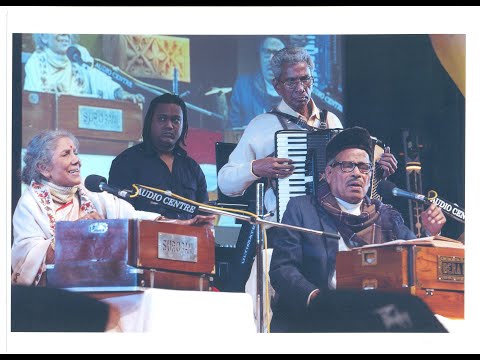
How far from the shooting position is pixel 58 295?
26.0 ft

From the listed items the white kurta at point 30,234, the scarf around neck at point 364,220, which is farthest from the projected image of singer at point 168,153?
the scarf around neck at point 364,220

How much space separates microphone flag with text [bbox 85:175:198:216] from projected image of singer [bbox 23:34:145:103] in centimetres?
56

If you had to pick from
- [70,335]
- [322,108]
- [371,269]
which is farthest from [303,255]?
[70,335]

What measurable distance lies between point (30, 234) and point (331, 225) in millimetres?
1928

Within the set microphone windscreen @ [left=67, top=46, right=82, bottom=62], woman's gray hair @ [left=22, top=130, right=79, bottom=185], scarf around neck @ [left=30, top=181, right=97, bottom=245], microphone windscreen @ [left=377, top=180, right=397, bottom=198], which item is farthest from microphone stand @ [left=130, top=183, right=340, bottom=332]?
microphone windscreen @ [left=67, top=46, right=82, bottom=62]

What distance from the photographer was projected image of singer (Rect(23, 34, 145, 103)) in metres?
8.20

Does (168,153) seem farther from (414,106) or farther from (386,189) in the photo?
(414,106)

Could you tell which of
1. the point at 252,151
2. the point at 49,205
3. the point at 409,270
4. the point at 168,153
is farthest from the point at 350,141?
the point at 49,205

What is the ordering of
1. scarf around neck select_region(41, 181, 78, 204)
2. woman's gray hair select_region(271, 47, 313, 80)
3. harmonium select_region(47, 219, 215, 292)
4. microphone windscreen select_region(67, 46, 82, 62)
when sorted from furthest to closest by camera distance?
woman's gray hair select_region(271, 47, 313, 80), microphone windscreen select_region(67, 46, 82, 62), scarf around neck select_region(41, 181, 78, 204), harmonium select_region(47, 219, 215, 292)

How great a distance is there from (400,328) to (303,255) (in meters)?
0.77

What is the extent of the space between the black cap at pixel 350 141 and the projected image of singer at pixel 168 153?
857mm

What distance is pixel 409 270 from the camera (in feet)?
26.2

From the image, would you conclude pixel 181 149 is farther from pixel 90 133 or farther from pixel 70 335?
pixel 70 335

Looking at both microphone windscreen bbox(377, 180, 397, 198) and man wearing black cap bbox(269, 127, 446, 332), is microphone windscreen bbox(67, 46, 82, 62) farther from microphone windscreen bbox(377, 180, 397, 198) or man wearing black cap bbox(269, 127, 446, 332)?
microphone windscreen bbox(377, 180, 397, 198)
